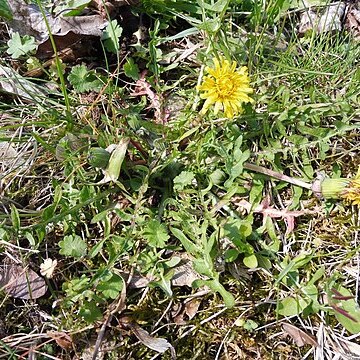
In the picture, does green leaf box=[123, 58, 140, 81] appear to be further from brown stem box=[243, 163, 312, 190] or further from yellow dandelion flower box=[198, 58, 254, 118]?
brown stem box=[243, 163, 312, 190]

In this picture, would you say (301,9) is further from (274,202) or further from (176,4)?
(274,202)

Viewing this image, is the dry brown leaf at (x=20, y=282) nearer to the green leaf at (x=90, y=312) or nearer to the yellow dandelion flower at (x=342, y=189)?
the green leaf at (x=90, y=312)

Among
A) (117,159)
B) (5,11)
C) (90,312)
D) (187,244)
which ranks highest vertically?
(5,11)

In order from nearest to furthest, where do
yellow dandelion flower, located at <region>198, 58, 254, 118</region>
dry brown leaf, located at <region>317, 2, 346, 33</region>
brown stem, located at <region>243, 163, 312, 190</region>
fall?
1. yellow dandelion flower, located at <region>198, 58, 254, 118</region>
2. brown stem, located at <region>243, 163, 312, 190</region>
3. dry brown leaf, located at <region>317, 2, 346, 33</region>

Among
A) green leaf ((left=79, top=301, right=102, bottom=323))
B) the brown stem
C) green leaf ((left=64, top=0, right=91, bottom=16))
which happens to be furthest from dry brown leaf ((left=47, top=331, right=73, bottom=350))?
green leaf ((left=64, top=0, right=91, bottom=16))

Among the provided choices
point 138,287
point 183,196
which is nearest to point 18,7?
point 183,196

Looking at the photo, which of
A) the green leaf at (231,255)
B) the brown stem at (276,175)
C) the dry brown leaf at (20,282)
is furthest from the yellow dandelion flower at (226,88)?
the dry brown leaf at (20,282)

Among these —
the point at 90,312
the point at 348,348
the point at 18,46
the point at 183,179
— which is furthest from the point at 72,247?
the point at 348,348

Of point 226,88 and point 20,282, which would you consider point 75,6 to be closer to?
point 226,88
